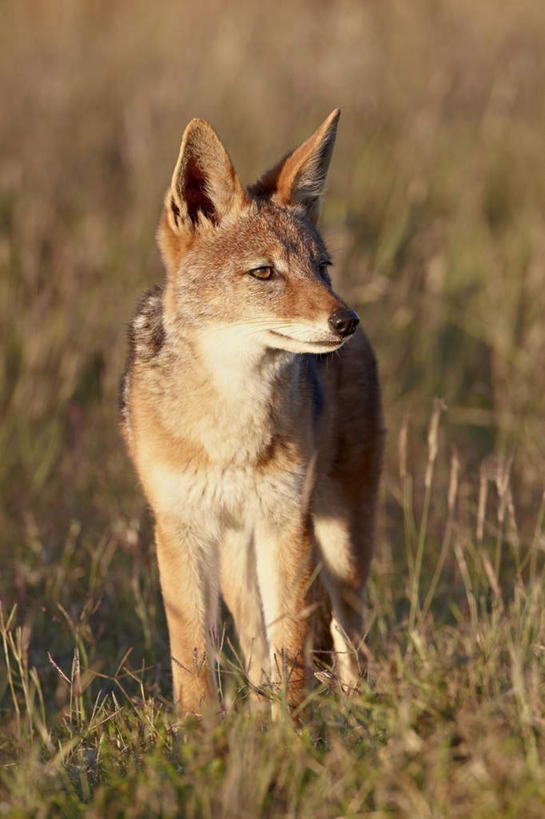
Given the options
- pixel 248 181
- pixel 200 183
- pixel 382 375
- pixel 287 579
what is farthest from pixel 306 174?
pixel 248 181

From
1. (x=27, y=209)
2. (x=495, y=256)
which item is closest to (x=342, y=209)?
(x=495, y=256)

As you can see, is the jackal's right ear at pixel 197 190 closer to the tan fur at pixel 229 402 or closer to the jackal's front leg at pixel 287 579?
the tan fur at pixel 229 402

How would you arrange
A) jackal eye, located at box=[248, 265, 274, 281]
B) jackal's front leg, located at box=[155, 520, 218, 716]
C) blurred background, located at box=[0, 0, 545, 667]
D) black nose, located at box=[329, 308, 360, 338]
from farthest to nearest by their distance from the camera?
blurred background, located at box=[0, 0, 545, 667] < jackal's front leg, located at box=[155, 520, 218, 716] < jackal eye, located at box=[248, 265, 274, 281] < black nose, located at box=[329, 308, 360, 338]

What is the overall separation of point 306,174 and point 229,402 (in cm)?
103

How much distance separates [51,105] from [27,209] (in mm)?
1752

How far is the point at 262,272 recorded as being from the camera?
3629 millimetres

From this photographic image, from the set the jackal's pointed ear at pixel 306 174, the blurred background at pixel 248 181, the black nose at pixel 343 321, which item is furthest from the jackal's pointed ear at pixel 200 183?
the blurred background at pixel 248 181

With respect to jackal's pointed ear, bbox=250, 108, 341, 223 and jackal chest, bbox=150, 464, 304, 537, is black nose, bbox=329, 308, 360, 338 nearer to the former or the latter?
jackal chest, bbox=150, 464, 304, 537

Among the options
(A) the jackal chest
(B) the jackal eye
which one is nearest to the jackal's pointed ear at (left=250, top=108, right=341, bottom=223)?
(B) the jackal eye

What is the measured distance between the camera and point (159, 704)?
12.8 feet

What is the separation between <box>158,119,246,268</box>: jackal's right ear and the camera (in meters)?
3.66

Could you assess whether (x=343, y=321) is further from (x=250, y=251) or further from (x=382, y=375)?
(x=382, y=375)

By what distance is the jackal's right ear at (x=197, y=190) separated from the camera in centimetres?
366

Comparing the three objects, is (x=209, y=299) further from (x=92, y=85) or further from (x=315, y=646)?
(x=92, y=85)
